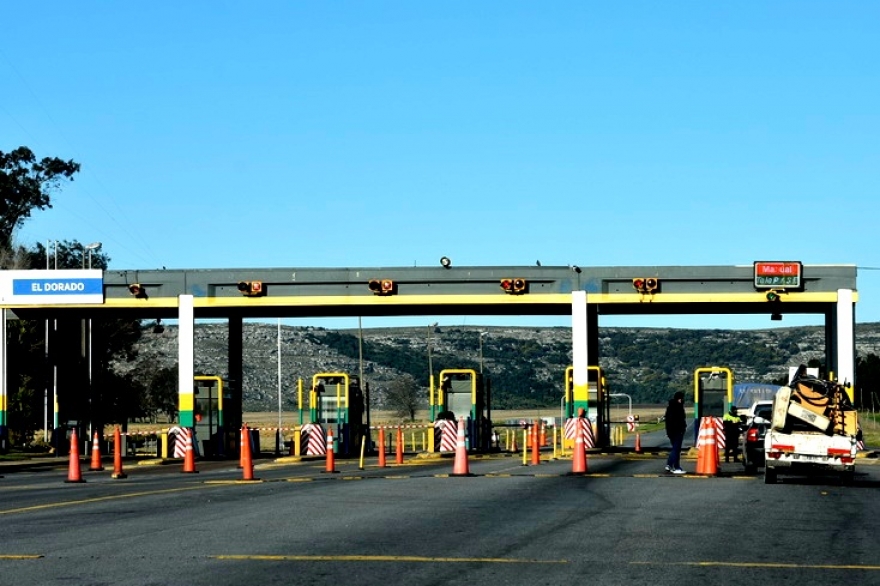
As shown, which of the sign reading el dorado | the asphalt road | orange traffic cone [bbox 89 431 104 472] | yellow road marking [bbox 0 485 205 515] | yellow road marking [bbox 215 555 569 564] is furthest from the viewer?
the sign reading el dorado

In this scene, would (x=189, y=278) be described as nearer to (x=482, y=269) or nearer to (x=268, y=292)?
(x=268, y=292)

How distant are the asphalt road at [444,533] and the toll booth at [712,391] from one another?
89.4 ft

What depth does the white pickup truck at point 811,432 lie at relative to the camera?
1004 inches

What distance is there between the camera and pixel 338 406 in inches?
2039

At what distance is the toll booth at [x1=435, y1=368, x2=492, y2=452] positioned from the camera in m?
51.0

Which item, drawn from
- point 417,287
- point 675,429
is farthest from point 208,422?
point 675,429

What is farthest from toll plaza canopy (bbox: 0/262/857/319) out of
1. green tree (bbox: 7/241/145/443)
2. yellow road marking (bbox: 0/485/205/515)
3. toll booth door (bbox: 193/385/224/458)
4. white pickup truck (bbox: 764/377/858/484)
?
yellow road marking (bbox: 0/485/205/515)

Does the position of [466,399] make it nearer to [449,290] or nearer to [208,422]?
[449,290]

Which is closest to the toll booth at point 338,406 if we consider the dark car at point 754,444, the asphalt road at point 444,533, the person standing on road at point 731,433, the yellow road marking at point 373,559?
the person standing on road at point 731,433

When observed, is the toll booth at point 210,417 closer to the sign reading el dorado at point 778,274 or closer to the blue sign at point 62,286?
the blue sign at point 62,286

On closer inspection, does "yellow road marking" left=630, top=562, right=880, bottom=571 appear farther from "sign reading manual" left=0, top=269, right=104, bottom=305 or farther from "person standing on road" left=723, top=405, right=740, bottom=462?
"sign reading manual" left=0, top=269, right=104, bottom=305

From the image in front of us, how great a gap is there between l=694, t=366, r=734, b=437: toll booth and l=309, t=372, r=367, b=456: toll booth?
12033mm

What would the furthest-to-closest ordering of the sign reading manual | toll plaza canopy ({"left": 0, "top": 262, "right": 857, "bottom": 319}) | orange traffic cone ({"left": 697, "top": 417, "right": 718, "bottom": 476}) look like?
the sign reading manual → toll plaza canopy ({"left": 0, "top": 262, "right": 857, "bottom": 319}) → orange traffic cone ({"left": 697, "top": 417, "right": 718, "bottom": 476})

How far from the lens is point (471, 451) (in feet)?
161
